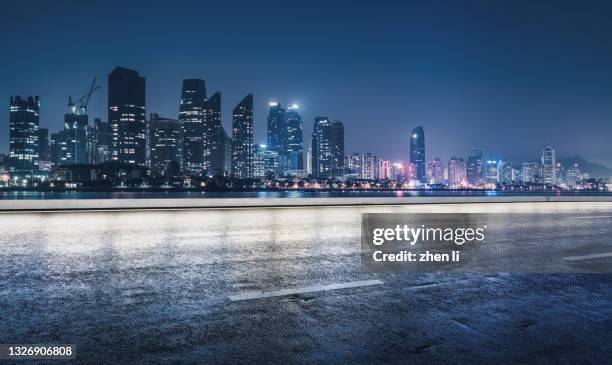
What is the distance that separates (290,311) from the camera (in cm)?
493

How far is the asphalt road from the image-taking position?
→ 375 cm

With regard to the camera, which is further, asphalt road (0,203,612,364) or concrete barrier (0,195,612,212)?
concrete barrier (0,195,612,212)

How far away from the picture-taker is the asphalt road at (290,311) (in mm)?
3754

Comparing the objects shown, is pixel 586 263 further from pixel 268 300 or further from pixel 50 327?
pixel 50 327

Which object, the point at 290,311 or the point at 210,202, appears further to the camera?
the point at 210,202

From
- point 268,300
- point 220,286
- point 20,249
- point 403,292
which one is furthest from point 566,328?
point 20,249

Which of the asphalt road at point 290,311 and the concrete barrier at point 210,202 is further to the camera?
the concrete barrier at point 210,202

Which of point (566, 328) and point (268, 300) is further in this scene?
point (268, 300)

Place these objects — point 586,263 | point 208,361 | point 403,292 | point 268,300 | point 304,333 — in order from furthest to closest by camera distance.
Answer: point 586,263
point 403,292
point 268,300
point 304,333
point 208,361

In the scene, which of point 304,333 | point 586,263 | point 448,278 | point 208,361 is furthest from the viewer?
point 586,263

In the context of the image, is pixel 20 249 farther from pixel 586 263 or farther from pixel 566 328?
pixel 586 263

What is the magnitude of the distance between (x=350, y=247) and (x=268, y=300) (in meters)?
4.71

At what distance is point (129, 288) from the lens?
6043mm

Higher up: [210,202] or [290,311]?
[210,202]
